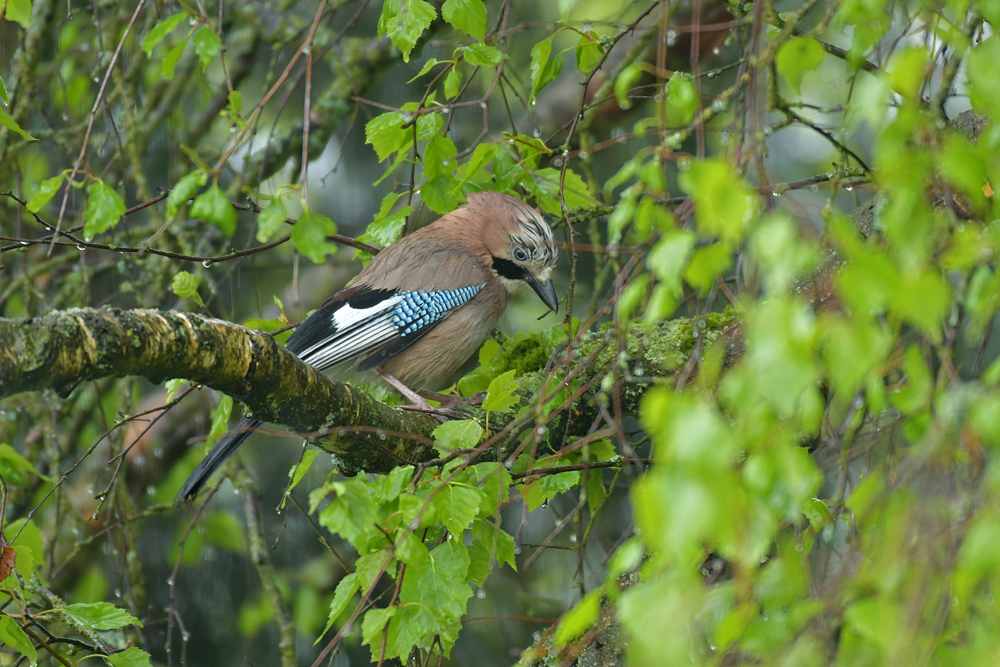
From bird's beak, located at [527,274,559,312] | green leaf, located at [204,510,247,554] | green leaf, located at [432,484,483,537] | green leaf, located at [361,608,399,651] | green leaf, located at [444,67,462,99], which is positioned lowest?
green leaf, located at [204,510,247,554]

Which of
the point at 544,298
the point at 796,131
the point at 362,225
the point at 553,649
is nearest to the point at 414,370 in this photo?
the point at 544,298

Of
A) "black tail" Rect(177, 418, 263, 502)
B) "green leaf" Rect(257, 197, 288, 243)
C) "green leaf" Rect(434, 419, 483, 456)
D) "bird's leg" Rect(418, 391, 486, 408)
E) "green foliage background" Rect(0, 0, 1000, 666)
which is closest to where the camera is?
"green foliage background" Rect(0, 0, 1000, 666)

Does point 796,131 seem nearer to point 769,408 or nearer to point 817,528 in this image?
point 817,528

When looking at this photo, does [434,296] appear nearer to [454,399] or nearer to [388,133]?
[454,399]

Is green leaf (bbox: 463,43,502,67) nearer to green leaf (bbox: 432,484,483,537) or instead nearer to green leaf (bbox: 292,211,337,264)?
green leaf (bbox: 292,211,337,264)

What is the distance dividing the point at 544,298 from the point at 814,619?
291 cm

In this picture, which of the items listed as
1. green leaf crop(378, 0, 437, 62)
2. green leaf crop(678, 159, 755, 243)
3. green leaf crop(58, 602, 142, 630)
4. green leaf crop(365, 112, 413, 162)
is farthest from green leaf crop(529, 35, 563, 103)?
green leaf crop(58, 602, 142, 630)

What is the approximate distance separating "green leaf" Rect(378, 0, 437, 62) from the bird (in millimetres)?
1278

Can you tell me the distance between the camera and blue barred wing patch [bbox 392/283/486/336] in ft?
12.6

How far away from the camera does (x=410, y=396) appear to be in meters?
3.69

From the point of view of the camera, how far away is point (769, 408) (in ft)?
3.63

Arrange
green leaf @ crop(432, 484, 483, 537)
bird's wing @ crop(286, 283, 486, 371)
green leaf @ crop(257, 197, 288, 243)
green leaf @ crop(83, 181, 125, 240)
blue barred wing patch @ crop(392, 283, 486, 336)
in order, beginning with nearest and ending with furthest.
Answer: green leaf @ crop(432, 484, 483, 537), green leaf @ crop(257, 197, 288, 243), green leaf @ crop(83, 181, 125, 240), bird's wing @ crop(286, 283, 486, 371), blue barred wing patch @ crop(392, 283, 486, 336)

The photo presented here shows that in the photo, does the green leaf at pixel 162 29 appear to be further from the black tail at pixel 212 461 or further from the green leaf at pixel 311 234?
the black tail at pixel 212 461

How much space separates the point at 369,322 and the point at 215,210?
4.74 ft
